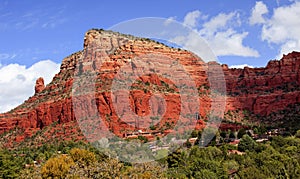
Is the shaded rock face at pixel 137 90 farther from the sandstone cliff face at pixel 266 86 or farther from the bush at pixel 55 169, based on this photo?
the bush at pixel 55 169

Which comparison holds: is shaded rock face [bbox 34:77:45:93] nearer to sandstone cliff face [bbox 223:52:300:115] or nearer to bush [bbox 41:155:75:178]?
sandstone cliff face [bbox 223:52:300:115]

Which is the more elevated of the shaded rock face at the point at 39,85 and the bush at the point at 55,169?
the shaded rock face at the point at 39,85

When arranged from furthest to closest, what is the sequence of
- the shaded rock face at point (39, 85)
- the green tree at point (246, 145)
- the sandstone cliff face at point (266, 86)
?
the shaded rock face at point (39, 85) → the sandstone cliff face at point (266, 86) → the green tree at point (246, 145)

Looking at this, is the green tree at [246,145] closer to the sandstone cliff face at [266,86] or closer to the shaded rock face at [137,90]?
the shaded rock face at [137,90]

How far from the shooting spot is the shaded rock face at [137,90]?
82.9m

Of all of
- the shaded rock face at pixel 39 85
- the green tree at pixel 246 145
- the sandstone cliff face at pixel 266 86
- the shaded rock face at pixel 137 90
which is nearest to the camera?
the green tree at pixel 246 145

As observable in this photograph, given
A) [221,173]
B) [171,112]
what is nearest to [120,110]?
[171,112]

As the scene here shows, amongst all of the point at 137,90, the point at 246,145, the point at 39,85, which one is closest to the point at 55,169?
the point at 246,145

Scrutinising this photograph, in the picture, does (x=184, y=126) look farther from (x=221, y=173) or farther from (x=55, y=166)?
(x=55, y=166)

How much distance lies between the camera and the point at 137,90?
88750 mm

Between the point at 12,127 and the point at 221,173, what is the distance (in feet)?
245

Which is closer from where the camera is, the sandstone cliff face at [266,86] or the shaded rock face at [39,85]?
the sandstone cliff face at [266,86]

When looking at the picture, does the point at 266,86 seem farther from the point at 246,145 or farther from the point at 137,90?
the point at 246,145

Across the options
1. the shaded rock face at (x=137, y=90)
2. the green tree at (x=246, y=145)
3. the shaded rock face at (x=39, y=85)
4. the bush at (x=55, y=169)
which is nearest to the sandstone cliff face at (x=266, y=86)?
the shaded rock face at (x=137, y=90)
